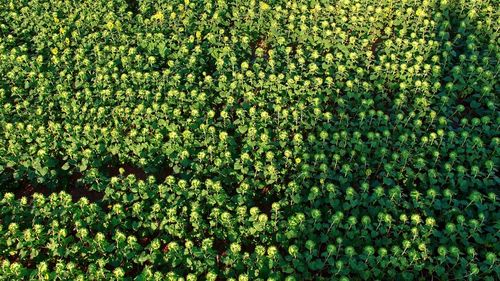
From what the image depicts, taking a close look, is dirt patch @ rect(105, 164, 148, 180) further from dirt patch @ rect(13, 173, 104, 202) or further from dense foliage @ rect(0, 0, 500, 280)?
dirt patch @ rect(13, 173, 104, 202)

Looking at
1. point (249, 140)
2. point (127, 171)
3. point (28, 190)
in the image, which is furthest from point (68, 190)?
point (249, 140)

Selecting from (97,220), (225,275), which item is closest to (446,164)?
(225,275)

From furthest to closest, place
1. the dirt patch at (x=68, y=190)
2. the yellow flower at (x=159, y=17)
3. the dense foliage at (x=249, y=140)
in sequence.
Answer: the yellow flower at (x=159, y=17) < the dirt patch at (x=68, y=190) < the dense foliage at (x=249, y=140)

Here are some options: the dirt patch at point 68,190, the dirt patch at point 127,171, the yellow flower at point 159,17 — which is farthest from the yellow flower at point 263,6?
the dirt patch at point 68,190

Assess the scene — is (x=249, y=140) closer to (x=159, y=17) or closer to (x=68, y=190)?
(x=68, y=190)

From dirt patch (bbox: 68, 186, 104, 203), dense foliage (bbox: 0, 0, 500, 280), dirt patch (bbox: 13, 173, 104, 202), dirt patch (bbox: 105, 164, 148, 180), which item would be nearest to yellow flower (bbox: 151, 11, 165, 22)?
dense foliage (bbox: 0, 0, 500, 280)

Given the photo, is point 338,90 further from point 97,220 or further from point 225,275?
point 97,220

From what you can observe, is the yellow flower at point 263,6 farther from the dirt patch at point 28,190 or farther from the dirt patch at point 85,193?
the dirt patch at point 28,190

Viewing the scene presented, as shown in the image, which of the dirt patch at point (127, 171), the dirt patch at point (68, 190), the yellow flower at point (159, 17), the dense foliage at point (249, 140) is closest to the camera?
the dense foliage at point (249, 140)
